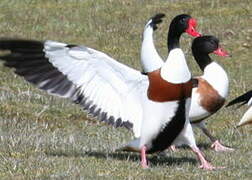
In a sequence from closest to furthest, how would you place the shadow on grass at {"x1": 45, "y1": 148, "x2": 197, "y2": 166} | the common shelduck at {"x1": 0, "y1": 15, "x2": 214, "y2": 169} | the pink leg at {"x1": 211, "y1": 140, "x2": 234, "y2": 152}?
the common shelduck at {"x1": 0, "y1": 15, "x2": 214, "y2": 169} < the shadow on grass at {"x1": 45, "y1": 148, "x2": 197, "y2": 166} < the pink leg at {"x1": 211, "y1": 140, "x2": 234, "y2": 152}

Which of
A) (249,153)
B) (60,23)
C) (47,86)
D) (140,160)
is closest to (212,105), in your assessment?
(249,153)

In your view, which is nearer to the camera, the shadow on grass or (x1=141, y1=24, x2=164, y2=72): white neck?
(x1=141, y1=24, x2=164, y2=72): white neck

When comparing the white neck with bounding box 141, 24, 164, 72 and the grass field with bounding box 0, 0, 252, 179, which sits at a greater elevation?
the white neck with bounding box 141, 24, 164, 72

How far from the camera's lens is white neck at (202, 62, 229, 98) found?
41.5ft

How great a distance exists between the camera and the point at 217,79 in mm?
12805

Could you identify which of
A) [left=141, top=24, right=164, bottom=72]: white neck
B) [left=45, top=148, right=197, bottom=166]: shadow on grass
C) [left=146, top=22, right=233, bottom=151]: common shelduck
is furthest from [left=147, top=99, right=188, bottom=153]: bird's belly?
[left=146, top=22, right=233, bottom=151]: common shelduck

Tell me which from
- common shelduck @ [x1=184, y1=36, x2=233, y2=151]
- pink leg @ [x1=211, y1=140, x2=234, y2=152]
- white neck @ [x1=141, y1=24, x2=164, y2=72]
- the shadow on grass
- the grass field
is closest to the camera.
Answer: the grass field

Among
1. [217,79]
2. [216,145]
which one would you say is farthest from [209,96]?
[216,145]

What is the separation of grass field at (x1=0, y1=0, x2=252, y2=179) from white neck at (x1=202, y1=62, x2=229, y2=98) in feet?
2.85

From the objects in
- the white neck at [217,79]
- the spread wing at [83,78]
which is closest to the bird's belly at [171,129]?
the spread wing at [83,78]

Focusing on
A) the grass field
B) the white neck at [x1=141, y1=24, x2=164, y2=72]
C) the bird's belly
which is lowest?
the grass field

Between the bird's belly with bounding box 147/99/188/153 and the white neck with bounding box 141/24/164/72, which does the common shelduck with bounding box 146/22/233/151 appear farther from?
the white neck with bounding box 141/24/164/72

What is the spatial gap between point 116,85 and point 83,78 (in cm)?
43

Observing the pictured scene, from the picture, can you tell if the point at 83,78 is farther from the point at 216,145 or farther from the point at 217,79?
the point at 217,79
